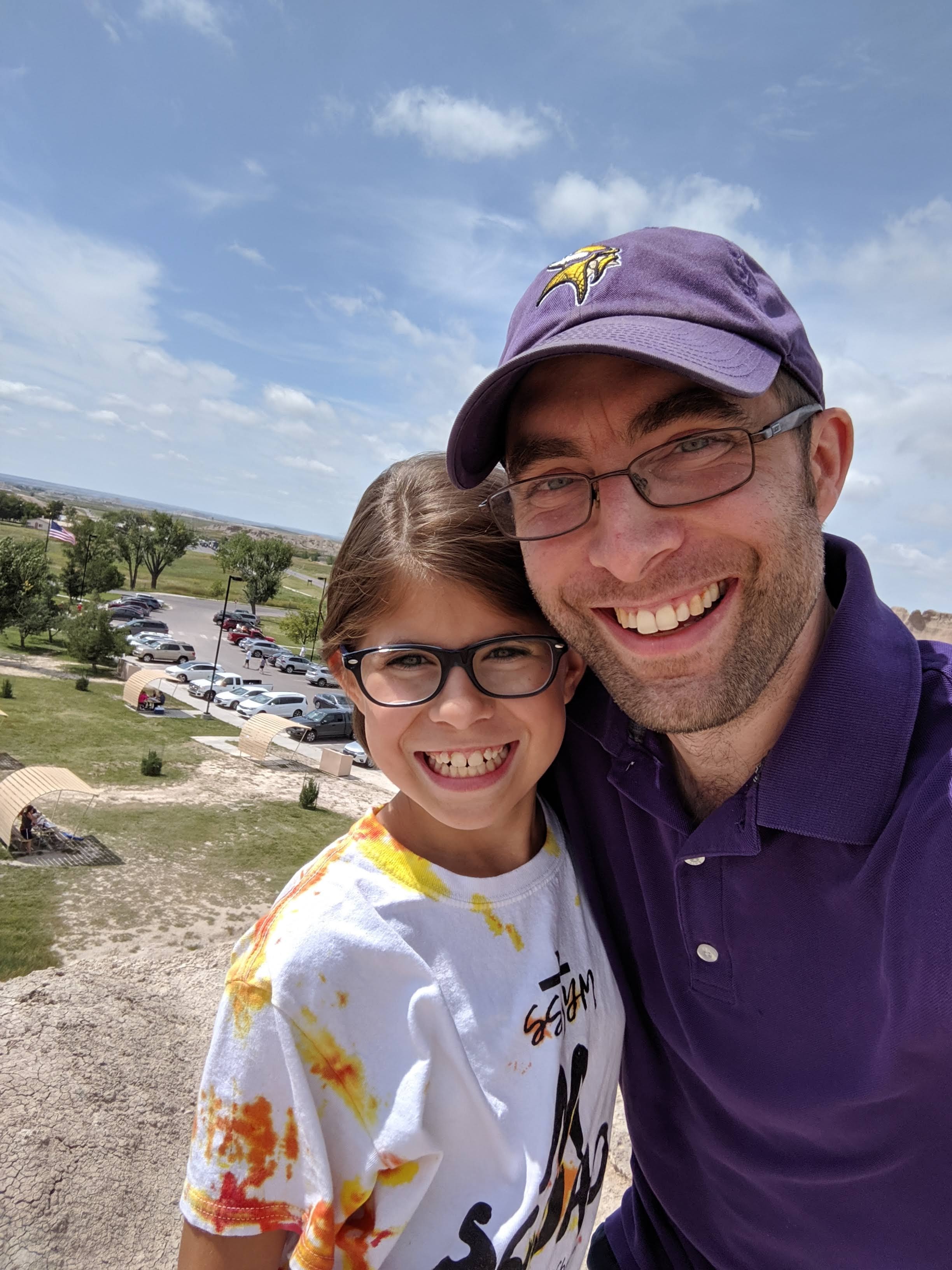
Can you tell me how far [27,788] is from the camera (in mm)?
13750

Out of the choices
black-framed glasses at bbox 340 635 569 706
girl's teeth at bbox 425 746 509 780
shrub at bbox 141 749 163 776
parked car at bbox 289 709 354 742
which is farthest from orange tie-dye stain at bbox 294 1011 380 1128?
parked car at bbox 289 709 354 742

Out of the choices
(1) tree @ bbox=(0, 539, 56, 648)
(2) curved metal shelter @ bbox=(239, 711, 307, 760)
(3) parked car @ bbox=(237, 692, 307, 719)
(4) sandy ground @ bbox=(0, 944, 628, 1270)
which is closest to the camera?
(4) sandy ground @ bbox=(0, 944, 628, 1270)

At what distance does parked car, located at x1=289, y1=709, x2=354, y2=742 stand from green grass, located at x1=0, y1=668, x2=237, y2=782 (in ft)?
10.0

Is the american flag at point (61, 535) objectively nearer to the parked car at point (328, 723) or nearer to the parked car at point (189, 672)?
the parked car at point (189, 672)

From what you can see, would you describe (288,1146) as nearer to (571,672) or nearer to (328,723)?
(571,672)

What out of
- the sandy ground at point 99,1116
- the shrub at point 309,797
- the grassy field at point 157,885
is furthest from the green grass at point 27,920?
the shrub at point 309,797

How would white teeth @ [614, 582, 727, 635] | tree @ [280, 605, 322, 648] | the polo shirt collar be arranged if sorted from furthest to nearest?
tree @ [280, 605, 322, 648] → white teeth @ [614, 582, 727, 635] → the polo shirt collar

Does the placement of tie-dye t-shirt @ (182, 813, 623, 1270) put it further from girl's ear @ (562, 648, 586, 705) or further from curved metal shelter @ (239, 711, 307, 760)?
curved metal shelter @ (239, 711, 307, 760)

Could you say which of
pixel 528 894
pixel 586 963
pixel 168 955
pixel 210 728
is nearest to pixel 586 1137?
pixel 586 963

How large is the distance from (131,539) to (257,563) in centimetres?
1196

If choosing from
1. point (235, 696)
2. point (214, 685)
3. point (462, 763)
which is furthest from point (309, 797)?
point (462, 763)

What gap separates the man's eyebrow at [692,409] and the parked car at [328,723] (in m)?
27.2

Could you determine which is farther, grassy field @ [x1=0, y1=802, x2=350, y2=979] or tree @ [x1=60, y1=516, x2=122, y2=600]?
tree @ [x1=60, y1=516, x2=122, y2=600]

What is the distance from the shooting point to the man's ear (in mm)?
1808
